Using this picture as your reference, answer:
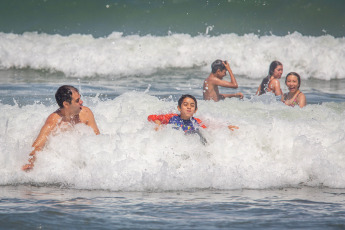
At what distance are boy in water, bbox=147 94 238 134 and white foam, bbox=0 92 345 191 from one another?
14cm

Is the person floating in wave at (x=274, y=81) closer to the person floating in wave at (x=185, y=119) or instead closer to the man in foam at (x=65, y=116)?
the person floating in wave at (x=185, y=119)

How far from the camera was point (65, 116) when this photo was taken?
6828 millimetres

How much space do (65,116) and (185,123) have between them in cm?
156

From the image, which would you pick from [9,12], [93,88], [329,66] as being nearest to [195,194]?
[93,88]

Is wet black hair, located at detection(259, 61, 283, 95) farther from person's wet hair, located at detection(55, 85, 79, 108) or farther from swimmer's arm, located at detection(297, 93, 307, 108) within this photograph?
person's wet hair, located at detection(55, 85, 79, 108)

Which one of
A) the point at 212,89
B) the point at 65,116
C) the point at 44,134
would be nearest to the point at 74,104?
the point at 65,116

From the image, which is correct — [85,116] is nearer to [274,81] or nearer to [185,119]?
[185,119]

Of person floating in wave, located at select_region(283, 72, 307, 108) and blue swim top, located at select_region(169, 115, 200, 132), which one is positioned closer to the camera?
blue swim top, located at select_region(169, 115, 200, 132)

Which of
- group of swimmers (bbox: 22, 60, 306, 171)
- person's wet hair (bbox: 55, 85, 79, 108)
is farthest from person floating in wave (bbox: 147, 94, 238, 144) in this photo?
person's wet hair (bbox: 55, 85, 79, 108)

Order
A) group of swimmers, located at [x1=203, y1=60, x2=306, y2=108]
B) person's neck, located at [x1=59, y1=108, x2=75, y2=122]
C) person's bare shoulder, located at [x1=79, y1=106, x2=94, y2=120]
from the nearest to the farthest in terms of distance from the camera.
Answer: person's neck, located at [x1=59, y1=108, x2=75, y2=122]
person's bare shoulder, located at [x1=79, y1=106, x2=94, y2=120]
group of swimmers, located at [x1=203, y1=60, x2=306, y2=108]

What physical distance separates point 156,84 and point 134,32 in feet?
23.8

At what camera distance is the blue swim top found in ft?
23.0

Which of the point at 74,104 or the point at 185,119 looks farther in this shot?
the point at 185,119

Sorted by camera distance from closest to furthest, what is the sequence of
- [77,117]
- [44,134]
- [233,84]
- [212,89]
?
[44,134] → [77,117] → [233,84] → [212,89]
